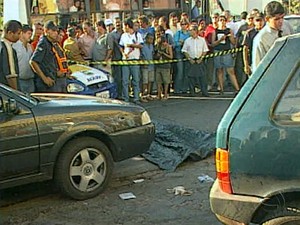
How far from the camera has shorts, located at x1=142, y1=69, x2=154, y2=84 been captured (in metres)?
12.9

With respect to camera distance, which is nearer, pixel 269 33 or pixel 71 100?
pixel 269 33

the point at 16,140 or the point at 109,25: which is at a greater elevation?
the point at 109,25

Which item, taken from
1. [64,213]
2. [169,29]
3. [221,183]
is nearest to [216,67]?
[169,29]

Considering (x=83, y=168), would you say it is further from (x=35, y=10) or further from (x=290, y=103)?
(x=35, y=10)


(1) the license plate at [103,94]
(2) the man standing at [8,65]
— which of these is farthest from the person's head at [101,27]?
(2) the man standing at [8,65]

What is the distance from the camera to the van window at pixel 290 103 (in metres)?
3.81

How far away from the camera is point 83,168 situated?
21.3ft

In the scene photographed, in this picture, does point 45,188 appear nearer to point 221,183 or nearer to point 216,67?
point 221,183

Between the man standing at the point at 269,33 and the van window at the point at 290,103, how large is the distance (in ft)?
9.32

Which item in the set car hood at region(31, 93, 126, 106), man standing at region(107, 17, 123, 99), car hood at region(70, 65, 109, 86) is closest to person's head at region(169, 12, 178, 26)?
man standing at region(107, 17, 123, 99)

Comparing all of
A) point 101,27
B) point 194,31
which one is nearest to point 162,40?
point 194,31

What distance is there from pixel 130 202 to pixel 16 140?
1.35 metres

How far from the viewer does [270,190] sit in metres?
3.83

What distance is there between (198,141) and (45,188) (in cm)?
239
